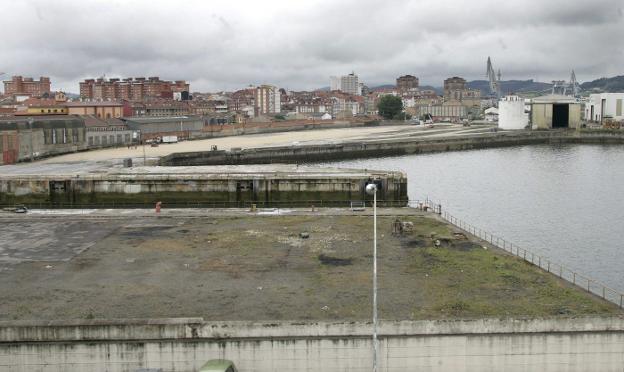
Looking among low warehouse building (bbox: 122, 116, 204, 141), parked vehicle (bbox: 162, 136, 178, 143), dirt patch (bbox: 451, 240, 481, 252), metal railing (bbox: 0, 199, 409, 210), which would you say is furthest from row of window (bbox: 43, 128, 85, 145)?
dirt patch (bbox: 451, 240, 481, 252)

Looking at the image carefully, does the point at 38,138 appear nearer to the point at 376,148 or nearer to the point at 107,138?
the point at 107,138

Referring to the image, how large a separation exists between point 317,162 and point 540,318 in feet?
253

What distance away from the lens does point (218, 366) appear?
1936 cm

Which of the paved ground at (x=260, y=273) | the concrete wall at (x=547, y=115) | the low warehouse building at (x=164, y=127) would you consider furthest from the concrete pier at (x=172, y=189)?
the concrete wall at (x=547, y=115)

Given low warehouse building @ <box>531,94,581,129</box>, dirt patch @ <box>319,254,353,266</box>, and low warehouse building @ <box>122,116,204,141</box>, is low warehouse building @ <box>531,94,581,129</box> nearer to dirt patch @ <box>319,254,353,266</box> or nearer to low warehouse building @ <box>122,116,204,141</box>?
low warehouse building @ <box>122,116,204,141</box>

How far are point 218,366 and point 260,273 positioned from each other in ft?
28.1

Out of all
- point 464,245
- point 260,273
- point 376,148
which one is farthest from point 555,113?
point 260,273

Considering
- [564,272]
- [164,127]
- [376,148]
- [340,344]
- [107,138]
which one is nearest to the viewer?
[340,344]

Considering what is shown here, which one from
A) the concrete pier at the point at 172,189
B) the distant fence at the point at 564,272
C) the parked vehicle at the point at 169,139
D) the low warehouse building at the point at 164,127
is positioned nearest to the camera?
the distant fence at the point at 564,272

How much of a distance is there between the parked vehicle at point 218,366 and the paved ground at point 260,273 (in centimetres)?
253

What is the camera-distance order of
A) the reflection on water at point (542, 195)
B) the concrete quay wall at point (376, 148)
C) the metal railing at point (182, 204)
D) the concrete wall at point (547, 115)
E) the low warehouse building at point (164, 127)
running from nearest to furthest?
the reflection on water at point (542, 195)
the metal railing at point (182, 204)
the concrete quay wall at point (376, 148)
the low warehouse building at point (164, 127)
the concrete wall at point (547, 115)

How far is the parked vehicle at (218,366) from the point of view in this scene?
19172mm

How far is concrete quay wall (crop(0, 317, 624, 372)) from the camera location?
66.3 ft

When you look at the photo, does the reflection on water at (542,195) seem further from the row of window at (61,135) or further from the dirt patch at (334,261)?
the row of window at (61,135)
